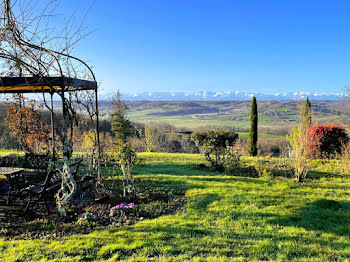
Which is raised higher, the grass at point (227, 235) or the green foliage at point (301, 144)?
the green foliage at point (301, 144)

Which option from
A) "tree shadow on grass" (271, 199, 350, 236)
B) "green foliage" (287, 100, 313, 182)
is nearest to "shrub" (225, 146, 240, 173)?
"green foliage" (287, 100, 313, 182)

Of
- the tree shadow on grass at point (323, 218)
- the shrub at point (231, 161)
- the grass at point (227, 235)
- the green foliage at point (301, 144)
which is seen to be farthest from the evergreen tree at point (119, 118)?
the tree shadow on grass at point (323, 218)

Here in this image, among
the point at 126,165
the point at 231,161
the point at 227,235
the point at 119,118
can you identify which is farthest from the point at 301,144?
the point at 119,118

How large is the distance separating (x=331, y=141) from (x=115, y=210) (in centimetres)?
1397

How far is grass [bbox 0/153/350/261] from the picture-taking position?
11.1 ft

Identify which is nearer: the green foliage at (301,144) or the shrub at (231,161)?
the green foliage at (301,144)

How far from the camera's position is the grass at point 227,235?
3.40 metres

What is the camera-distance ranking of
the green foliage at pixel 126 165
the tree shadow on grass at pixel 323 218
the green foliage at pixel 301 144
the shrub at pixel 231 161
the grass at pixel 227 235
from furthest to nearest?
1. the shrub at pixel 231 161
2. the green foliage at pixel 301 144
3. the green foliage at pixel 126 165
4. the tree shadow on grass at pixel 323 218
5. the grass at pixel 227 235

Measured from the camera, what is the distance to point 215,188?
6.67m

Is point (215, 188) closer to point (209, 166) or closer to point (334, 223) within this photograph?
point (334, 223)

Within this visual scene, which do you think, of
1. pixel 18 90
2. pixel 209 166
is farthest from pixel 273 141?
pixel 18 90

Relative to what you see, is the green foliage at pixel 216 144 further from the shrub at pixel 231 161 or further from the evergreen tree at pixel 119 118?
the evergreen tree at pixel 119 118

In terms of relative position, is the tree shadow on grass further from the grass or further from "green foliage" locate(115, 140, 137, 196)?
"green foliage" locate(115, 140, 137, 196)

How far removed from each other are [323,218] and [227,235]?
6.93 feet
